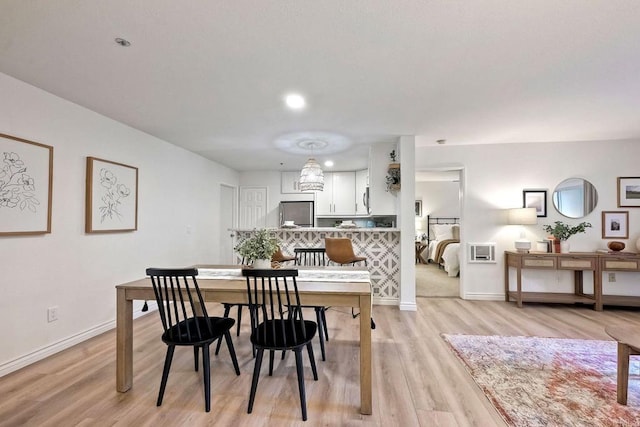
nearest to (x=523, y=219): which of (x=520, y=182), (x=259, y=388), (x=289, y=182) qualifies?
(x=520, y=182)

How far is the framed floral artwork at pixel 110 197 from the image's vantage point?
9.64 feet

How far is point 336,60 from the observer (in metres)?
2.07

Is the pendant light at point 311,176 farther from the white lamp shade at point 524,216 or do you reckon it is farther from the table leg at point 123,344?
the white lamp shade at point 524,216

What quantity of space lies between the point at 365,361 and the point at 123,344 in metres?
1.65

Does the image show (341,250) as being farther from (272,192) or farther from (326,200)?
(272,192)

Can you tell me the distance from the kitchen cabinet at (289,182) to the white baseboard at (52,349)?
420 centimetres

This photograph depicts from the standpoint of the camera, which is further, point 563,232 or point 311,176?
point 563,232

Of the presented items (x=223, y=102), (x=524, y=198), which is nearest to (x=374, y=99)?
(x=223, y=102)

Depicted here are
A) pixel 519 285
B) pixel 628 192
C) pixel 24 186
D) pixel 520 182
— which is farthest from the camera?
pixel 520 182

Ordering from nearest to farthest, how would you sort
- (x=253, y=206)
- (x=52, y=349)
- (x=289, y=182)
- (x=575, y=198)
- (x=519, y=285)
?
(x=52, y=349) → (x=519, y=285) → (x=575, y=198) → (x=289, y=182) → (x=253, y=206)

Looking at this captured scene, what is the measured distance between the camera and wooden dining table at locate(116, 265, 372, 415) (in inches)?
71.6

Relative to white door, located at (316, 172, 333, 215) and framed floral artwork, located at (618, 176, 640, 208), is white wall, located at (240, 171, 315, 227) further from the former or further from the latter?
framed floral artwork, located at (618, 176, 640, 208)

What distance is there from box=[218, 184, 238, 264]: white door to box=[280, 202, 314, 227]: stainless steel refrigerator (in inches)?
46.9

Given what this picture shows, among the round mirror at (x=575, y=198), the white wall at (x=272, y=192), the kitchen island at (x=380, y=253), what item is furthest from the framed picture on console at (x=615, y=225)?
the white wall at (x=272, y=192)
